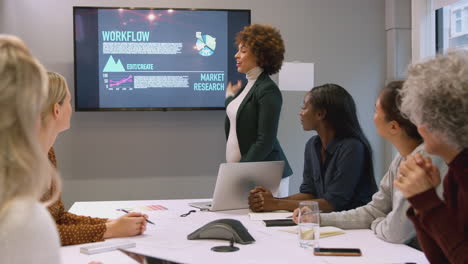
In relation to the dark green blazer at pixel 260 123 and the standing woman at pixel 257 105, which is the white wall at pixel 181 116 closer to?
the standing woman at pixel 257 105

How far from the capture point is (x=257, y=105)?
3.32 meters

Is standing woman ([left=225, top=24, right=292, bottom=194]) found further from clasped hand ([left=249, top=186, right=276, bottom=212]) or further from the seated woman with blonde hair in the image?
the seated woman with blonde hair

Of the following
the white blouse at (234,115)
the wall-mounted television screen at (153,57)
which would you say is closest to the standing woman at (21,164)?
the white blouse at (234,115)

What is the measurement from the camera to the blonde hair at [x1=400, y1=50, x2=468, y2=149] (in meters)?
1.37

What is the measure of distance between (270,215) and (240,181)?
0.79 feet

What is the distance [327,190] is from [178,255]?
1060 mm

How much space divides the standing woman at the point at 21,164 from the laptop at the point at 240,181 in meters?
1.61

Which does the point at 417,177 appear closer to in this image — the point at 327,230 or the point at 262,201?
the point at 327,230

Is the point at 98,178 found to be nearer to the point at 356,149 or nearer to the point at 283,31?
the point at 283,31

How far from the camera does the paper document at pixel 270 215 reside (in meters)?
2.49

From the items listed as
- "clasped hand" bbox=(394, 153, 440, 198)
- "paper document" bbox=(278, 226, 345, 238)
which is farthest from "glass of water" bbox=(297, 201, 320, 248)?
"clasped hand" bbox=(394, 153, 440, 198)

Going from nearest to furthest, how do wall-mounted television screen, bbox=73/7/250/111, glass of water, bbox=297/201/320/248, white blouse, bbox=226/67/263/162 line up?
glass of water, bbox=297/201/320/248, white blouse, bbox=226/67/263/162, wall-mounted television screen, bbox=73/7/250/111

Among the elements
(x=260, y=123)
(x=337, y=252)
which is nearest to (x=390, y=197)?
(x=337, y=252)

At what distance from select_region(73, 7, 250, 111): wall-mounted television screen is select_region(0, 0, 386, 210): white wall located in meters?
0.17
